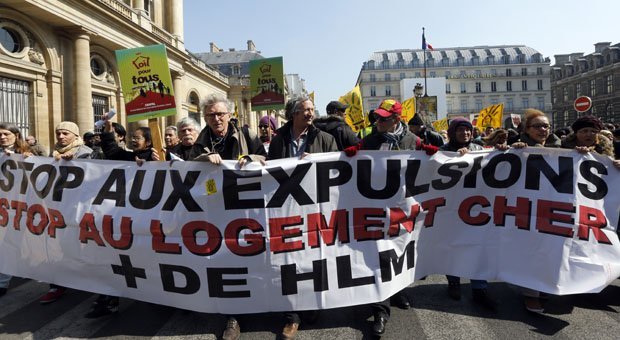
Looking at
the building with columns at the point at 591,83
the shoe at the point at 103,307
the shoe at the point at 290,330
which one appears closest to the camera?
the shoe at the point at 290,330

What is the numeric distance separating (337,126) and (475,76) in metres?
98.6

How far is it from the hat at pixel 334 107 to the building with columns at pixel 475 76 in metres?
89.1

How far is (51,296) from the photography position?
4.37m

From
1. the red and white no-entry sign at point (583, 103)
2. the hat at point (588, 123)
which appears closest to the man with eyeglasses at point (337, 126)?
the hat at point (588, 123)

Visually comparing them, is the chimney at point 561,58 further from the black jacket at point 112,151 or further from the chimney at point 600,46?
the black jacket at point 112,151

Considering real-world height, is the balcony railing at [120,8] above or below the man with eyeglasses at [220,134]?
above

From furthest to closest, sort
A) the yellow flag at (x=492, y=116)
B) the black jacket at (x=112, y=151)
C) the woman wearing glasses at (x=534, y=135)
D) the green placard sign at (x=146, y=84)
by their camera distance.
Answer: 1. the yellow flag at (x=492, y=116)
2. the green placard sign at (x=146, y=84)
3. the black jacket at (x=112, y=151)
4. the woman wearing glasses at (x=534, y=135)

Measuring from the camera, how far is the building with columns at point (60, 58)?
14.6 metres

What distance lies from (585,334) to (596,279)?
0.58 metres

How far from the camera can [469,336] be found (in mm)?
3336

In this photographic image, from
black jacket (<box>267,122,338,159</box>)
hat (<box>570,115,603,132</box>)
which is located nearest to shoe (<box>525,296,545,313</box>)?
hat (<box>570,115,603,132</box>)

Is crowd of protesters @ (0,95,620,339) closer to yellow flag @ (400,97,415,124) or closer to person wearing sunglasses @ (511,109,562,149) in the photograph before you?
person wearing sunglasses @ (511,109,562,149)

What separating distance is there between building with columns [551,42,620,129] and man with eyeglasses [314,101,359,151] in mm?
67069

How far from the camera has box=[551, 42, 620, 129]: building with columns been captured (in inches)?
2746
